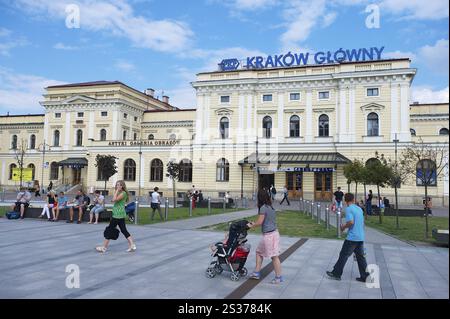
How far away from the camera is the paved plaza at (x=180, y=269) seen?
670 cm

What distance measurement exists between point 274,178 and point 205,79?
13.5m

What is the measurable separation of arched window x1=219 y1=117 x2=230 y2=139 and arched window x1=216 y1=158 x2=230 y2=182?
2.79 m

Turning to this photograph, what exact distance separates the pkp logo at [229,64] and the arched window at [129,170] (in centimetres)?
1521

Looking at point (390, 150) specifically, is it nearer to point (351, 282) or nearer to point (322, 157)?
point (322, 157)

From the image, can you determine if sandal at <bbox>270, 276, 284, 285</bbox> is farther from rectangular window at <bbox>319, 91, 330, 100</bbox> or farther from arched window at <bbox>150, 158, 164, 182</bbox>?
arched window at <bbox>150, 158, 164, 182</bbox>

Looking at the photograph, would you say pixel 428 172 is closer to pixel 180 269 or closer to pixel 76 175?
pixel 180 269

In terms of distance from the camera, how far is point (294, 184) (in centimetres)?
3909

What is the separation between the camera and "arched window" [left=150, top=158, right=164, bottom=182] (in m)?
44.3

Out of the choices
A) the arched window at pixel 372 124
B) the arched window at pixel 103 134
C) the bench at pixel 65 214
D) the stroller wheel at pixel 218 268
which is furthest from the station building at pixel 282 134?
the stroller wheel at pixel 218 268

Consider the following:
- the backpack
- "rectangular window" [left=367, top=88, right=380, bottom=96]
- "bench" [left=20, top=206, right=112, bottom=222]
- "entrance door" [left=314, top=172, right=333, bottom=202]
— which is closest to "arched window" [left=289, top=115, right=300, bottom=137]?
"entrance door" [left=314, top=172, right=333, bottom=202]

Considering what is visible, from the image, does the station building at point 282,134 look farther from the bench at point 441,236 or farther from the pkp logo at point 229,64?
the bench at point 441,236

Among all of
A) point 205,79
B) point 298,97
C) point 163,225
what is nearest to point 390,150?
point 298,97

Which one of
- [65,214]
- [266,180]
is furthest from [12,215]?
[266,180]

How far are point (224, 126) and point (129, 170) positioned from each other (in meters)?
12.7
